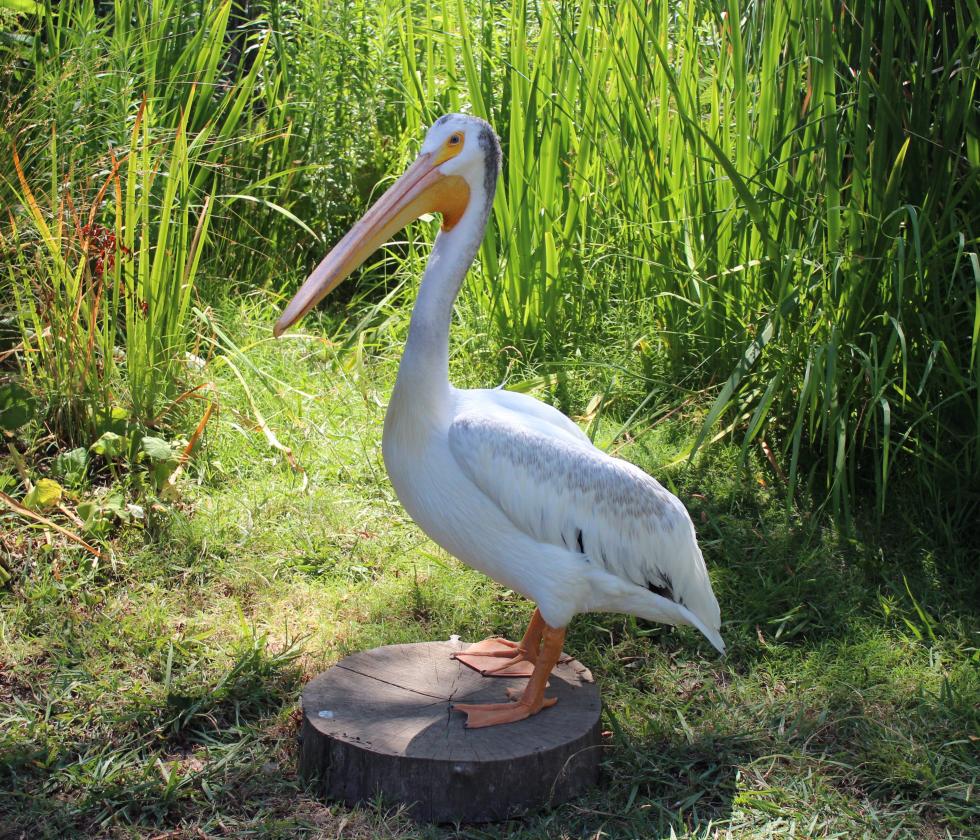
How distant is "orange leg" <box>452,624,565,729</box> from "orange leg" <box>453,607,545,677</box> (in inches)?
7.9

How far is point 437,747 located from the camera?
276 centimetres

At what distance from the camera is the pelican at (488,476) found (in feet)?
9.41

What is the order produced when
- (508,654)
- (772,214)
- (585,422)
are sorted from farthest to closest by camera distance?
(585,422)
(772,214)
(508,654)

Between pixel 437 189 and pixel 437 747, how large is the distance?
1.41 meters

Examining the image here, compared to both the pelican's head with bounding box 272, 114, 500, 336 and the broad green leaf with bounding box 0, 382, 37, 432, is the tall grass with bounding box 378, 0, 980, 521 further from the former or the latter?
the broad green leaf with bounding box 0, 382, 37, 432

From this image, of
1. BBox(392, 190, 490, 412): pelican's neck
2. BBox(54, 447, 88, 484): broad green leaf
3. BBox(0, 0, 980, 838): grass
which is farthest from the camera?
BBox(54, 447, 88, 484): broad green leaf

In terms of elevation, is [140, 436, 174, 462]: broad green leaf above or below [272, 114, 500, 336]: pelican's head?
below

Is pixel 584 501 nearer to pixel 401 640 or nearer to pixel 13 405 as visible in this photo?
pixel 401 640

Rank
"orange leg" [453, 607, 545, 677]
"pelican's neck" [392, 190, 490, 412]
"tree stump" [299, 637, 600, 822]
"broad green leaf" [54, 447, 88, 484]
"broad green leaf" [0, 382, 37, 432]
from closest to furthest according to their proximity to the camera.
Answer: "tree stump" [299, 637, 600, 822]
"pelican's neck" [392, 190, 490, 412]
"orange leg" [453, 607, 545, 677]
"broad green leaf" [0, 382, 37, 432]
"broad green leaf" [54, 447, 88, 484]

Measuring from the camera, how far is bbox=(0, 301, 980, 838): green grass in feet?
9.37

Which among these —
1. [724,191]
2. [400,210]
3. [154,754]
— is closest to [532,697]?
[154,754]

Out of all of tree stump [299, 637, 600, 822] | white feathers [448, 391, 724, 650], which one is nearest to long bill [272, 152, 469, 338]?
white feathers [448, 391, 724, 650]

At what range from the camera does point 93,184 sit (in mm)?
4344

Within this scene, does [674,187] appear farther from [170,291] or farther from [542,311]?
[170,291]
